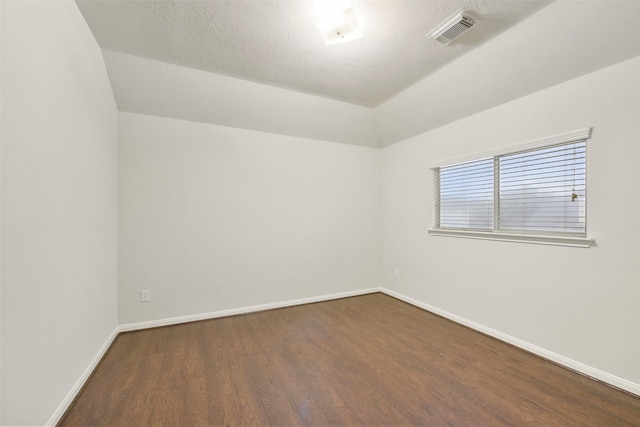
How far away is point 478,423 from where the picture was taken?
1.56 meters

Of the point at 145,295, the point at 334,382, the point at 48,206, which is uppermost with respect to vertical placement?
the point at 48,206

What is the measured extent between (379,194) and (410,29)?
2532 mm

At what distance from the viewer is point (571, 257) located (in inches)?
84.4

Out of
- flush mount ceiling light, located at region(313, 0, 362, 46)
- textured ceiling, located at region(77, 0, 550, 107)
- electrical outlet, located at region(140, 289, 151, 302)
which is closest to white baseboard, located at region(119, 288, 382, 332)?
electrical outlet, located at region(140, 289, 151, 302)

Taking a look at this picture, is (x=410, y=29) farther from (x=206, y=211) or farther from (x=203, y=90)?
(x=206, y=211)

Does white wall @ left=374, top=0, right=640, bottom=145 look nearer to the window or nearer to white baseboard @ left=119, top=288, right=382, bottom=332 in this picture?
the window

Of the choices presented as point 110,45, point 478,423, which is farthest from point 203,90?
point 478,423

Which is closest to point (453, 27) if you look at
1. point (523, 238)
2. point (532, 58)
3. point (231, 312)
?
point (532, 58)

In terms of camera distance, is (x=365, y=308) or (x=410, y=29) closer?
(x=410, y=29)

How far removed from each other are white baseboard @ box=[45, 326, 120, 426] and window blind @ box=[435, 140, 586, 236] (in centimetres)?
371

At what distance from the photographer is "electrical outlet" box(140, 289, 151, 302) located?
9.43ft

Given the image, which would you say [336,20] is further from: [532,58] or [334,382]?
[334,382]

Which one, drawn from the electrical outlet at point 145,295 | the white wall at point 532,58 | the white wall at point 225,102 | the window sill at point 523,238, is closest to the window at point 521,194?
the window sill at point 523,238

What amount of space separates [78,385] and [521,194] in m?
3.93
